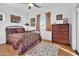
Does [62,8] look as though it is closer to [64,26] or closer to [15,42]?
[64,26]

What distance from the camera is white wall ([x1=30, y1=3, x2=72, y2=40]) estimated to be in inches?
72.2

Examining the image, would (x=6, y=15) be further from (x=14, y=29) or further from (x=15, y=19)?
(x=14, y=29)

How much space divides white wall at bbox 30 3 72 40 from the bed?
0.23m

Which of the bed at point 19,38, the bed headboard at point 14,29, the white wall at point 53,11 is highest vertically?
the white wall at point 53,11

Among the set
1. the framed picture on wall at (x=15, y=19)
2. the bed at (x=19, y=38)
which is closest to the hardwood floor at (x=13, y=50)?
the bed at (x=19, y=38)

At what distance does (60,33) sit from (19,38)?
643 mm

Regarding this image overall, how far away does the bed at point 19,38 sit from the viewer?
183cm

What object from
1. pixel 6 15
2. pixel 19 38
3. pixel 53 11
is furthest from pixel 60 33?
pixel 6 15

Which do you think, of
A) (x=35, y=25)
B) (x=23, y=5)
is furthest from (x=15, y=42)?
(x=23, y=5)

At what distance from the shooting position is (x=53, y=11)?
6.14ft

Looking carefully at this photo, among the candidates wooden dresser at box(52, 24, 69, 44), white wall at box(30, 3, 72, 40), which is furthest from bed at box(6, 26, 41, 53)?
wooden dresser at box(52, 24, 69, 44)

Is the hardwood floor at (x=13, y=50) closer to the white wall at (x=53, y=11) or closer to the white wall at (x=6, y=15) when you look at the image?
the white wall at (x=6, y=15)

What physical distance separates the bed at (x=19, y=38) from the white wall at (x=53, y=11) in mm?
233

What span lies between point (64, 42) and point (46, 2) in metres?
0.68
